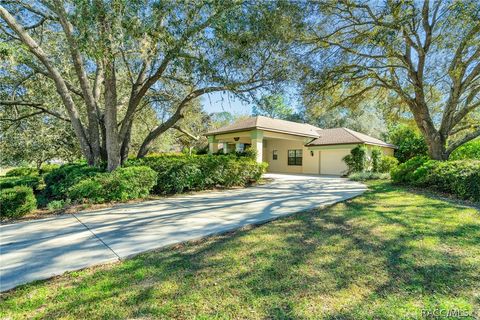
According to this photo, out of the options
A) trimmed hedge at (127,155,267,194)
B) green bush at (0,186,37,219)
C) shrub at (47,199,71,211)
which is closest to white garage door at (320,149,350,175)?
trimmed hedge at (127,155,267,194)

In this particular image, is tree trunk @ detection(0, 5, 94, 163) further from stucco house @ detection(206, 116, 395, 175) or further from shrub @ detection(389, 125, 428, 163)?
shrub @ detection(389, 125, 428, 163)

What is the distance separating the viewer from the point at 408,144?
73.4ft

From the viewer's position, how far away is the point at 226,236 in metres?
4.89

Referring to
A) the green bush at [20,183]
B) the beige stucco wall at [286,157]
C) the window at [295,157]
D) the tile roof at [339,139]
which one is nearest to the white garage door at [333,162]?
the beige stucco wall at [286,157]

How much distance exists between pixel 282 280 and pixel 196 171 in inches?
289

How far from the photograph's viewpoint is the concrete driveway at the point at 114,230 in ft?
12.2

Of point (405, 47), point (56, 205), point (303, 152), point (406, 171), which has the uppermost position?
point (405, 47)

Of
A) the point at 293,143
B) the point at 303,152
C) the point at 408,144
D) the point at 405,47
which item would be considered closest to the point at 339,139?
the point at 303,152

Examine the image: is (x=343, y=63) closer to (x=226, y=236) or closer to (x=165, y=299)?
(x=226, y=236)

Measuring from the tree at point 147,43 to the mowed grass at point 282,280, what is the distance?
5.32 m

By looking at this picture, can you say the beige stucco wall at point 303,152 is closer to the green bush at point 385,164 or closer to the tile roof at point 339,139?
the tile roof at point 339,139

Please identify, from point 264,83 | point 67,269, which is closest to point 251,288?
point 67,269

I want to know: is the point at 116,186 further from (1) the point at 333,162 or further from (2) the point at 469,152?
(2) the point at 469,152

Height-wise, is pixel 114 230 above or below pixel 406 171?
below
